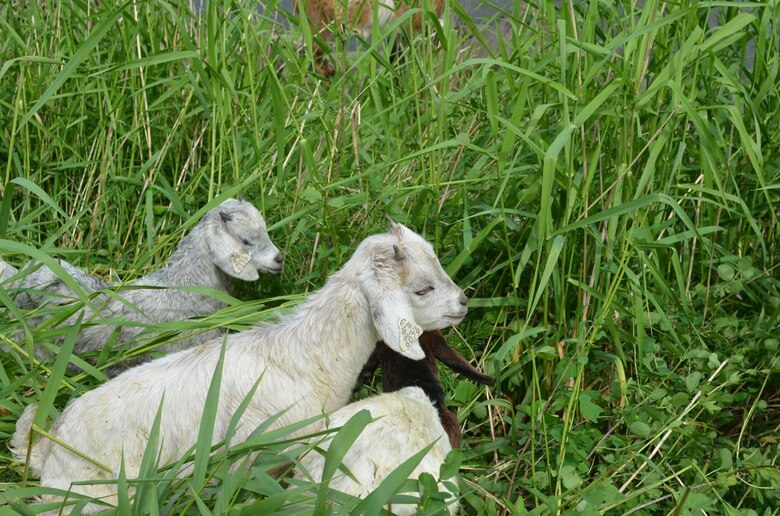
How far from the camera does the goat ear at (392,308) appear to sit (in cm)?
304

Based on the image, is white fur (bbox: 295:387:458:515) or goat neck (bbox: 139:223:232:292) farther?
goat neck (bbox: 139:223:232:292)

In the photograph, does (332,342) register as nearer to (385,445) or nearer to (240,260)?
(385,445)

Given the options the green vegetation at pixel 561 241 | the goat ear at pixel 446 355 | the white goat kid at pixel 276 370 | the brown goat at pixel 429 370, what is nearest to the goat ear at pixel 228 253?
the green vegetation at pixel 561 241

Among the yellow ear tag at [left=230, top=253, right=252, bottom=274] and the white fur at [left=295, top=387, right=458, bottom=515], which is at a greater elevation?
the yellow ear tag at [left=230, top=253, right=252, bottom=274]

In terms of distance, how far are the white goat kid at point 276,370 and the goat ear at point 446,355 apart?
12cm

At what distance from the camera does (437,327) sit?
329 centimetres

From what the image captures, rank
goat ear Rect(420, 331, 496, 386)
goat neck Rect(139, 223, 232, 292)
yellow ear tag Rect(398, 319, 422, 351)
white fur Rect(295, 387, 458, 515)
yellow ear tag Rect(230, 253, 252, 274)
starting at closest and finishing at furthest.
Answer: white fur Rect(295, 387, 458, 515) < yellow ear tag Rect(398, 319, 422, 351) < goat ear Rect(420, 331, 496, 386) < yellow ear tag Rect(230, 253, 252, 274) < goat neck Rect(139, 223, 232, 292)

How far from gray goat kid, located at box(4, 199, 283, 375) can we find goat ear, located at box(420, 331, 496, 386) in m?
0.80

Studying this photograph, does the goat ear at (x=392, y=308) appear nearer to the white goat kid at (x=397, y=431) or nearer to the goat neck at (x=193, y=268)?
the white goat kid at (x=397, y=431)

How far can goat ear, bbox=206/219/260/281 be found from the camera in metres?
3.94

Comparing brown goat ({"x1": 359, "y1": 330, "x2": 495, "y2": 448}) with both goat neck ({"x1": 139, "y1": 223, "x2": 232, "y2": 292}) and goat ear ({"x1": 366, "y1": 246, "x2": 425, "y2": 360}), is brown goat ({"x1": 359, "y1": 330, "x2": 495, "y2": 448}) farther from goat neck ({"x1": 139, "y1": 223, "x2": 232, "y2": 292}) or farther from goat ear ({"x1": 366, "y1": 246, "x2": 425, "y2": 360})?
goat neck ({"x1": 139, "y1": 223, "x2": 232, "y2": 292})

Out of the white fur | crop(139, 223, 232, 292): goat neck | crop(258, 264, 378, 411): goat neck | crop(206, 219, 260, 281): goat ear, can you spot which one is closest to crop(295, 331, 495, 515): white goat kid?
the white fur

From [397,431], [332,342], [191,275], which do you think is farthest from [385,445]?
[191,275]

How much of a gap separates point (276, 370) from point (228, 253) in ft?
2.82
